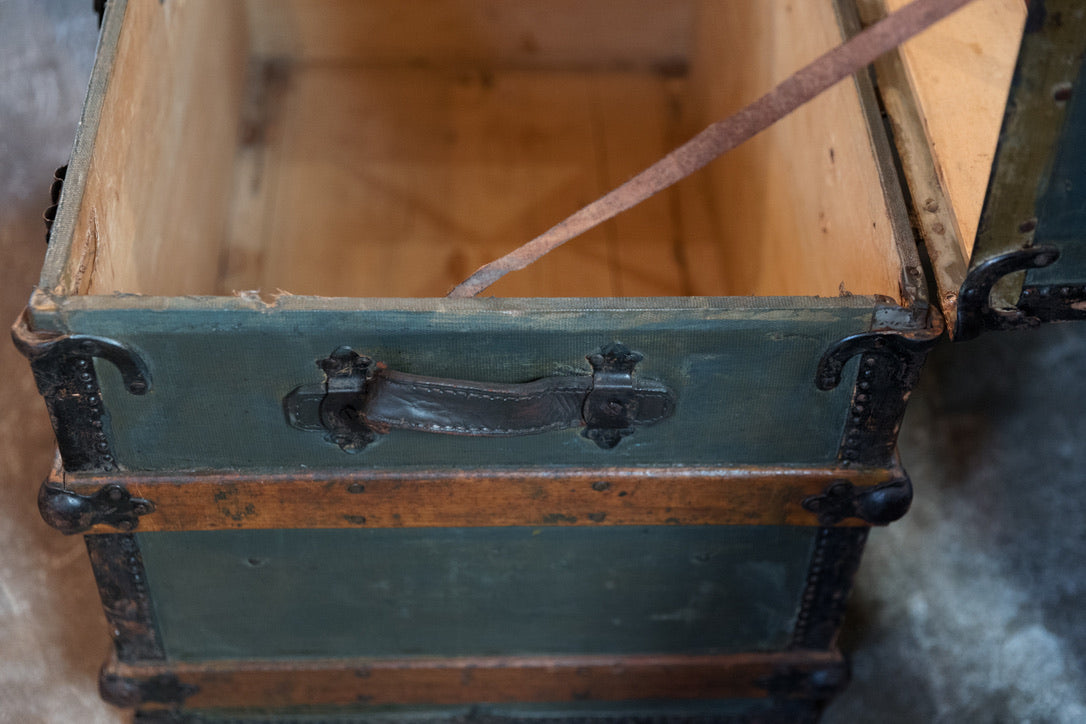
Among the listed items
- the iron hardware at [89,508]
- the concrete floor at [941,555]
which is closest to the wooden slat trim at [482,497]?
the iron hardware at [89,508]

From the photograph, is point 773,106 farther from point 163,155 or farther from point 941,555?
point 941,555

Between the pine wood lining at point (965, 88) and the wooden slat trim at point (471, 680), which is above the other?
the pine wood lining at point (965, 88)

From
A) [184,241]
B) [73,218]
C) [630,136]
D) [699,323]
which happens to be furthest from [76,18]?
[699,323]

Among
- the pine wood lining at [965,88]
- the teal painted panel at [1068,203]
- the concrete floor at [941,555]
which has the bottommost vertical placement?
the concrete floor at [941,555]

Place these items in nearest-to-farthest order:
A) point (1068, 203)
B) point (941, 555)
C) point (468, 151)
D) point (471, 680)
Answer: point (1068, 203)
point (471, 680)
point (941, 555)
point (468, 151)

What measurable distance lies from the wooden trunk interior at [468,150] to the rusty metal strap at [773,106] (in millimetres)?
201

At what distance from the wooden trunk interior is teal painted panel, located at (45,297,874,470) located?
8.3 inches

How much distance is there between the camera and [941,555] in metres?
2.11

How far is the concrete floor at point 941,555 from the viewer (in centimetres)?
190

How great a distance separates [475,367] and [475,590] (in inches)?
16.8

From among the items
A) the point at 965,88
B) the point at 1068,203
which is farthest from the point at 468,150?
the point at 1068,203

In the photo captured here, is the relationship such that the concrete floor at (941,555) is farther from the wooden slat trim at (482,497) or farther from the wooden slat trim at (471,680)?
the wooden slat trim at (482,497)

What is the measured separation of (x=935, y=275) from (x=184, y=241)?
116 centimetres

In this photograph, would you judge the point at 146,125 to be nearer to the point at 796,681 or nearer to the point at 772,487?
the point at 772,487
